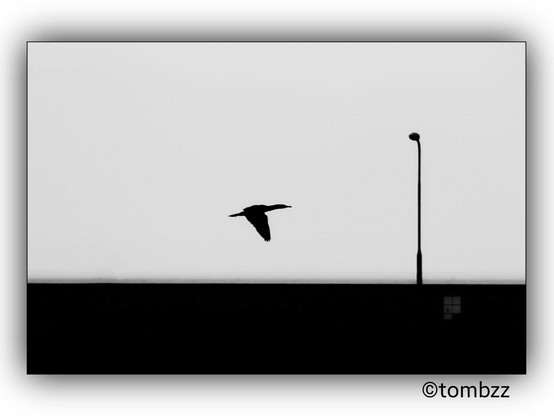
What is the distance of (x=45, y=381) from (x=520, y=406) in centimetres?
337

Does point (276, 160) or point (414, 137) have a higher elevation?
point (414, 137)

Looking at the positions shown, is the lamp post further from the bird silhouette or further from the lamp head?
the bird silhouette

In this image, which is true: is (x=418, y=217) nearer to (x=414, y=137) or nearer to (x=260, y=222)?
(x=414, y=137)

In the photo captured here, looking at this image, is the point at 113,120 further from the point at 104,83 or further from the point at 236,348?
the point at 236,348

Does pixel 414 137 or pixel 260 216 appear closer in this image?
pixel 260 216

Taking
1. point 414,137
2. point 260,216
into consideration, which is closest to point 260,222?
point 260,216

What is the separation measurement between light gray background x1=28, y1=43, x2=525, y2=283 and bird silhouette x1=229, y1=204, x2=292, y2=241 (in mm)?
51

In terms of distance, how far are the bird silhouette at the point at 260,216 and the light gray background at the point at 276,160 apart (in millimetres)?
51

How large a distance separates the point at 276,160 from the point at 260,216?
1.48ft

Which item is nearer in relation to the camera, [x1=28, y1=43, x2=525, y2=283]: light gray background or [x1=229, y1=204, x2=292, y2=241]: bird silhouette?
[x1=229, y1=204, x2=292, y2=241]: bird silhouette

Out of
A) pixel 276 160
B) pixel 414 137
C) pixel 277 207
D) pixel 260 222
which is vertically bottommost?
pixel 260 222

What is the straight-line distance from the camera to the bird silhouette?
4570 mm

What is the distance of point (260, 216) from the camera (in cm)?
461

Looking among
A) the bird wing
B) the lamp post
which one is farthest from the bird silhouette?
the lamp post
